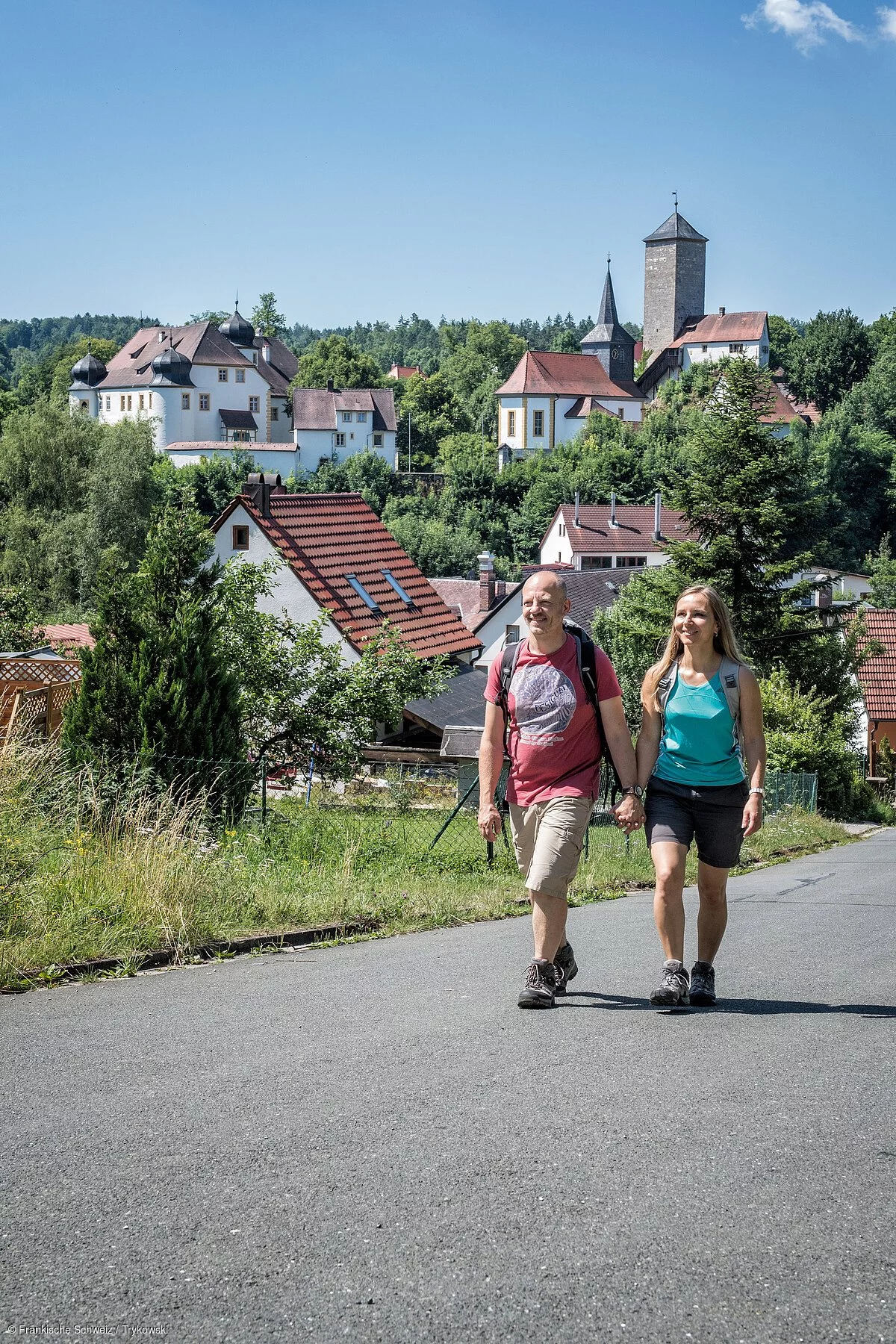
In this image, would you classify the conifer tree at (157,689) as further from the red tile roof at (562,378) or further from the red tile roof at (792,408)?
the red tile roof at (562,378)

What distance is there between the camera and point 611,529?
83.0 meters

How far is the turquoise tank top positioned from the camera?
5.76 meters

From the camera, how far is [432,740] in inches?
1310

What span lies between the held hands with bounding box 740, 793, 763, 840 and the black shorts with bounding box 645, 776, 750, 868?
7 centimetres

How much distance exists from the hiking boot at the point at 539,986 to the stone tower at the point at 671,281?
142 m

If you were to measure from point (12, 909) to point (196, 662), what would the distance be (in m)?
5.95

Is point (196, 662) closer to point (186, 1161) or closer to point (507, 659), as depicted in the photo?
point (507, 659)

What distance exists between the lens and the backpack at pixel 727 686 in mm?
5758

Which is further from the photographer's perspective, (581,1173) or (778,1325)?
(581,1173)

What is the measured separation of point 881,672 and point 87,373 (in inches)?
3890

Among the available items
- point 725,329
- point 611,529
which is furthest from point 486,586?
point 725,329

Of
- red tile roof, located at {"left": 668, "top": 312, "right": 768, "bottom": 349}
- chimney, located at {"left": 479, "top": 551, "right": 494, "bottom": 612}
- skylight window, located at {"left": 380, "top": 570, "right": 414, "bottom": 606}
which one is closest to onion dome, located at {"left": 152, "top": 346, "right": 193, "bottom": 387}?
red tile roof, located at {"left": 668, "top": 312, "right": 768, "bottom": 349}

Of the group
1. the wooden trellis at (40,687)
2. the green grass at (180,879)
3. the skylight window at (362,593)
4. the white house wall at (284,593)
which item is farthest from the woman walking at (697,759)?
the skylight window at (362,593)

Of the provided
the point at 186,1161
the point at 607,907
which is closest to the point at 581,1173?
the point at 186,1161
